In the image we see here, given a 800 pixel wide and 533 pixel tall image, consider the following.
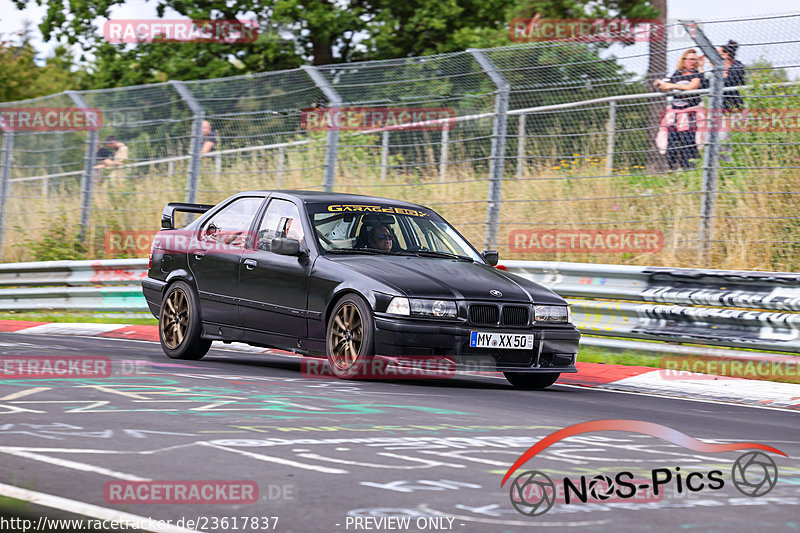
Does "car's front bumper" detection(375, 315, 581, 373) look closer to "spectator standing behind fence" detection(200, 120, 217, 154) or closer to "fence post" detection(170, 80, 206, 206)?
"fence post" detection(170, 80, 206, 206)

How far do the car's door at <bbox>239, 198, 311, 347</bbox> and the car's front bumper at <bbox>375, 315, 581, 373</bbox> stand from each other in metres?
1.09

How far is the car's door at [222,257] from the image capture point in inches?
421

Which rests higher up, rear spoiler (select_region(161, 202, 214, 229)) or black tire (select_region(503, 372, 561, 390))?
rear spoiler (select_region(161, 202, 214, 229))

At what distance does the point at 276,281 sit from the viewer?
10.2 meters

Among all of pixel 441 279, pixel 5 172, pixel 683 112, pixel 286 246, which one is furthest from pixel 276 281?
pixel 5 172

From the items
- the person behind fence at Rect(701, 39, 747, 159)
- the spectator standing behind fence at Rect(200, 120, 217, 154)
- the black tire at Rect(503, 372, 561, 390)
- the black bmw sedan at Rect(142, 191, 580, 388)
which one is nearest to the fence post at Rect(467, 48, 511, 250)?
the person behind fence at Rect(701, 39, 747, 159)

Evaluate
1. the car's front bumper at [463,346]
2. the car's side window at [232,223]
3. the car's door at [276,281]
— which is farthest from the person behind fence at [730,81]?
the car's side window at [232,223]

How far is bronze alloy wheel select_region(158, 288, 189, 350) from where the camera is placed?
11141mm

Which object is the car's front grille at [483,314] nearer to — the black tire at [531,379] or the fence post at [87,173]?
the black tire at [531,379]

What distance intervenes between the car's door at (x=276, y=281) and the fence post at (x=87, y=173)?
33.6 feet

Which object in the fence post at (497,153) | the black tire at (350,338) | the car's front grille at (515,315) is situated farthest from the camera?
the fence post at (497,153)

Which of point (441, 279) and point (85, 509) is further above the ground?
point (441, 279)

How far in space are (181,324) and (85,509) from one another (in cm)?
663

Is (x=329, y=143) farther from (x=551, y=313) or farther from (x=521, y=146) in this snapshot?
(x=551, y=313)
